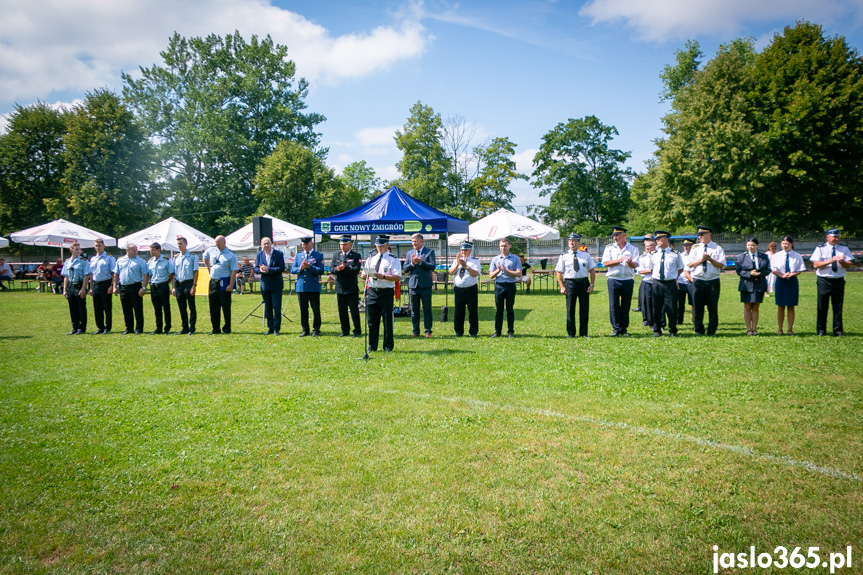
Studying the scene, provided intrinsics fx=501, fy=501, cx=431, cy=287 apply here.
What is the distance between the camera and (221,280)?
1155cm

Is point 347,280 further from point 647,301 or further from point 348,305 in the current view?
point 647,301

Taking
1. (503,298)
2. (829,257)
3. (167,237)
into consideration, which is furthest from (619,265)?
(167,237)

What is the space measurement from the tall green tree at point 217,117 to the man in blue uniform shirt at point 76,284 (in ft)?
127

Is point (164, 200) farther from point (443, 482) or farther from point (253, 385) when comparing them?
point (443, 482)

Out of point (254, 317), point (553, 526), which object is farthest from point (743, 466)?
point (254, 317)

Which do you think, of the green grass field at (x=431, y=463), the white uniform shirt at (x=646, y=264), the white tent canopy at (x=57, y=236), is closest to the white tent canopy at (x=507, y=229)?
the white uniform shirt at (x=646, y=264)

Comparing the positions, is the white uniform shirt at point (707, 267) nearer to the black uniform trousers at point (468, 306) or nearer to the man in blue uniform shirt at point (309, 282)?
the black uniform trousers at point (468, 306)

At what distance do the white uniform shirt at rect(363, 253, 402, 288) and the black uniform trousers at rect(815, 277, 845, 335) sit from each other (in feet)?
26.8

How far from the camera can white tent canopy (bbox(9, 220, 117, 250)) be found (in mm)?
23172

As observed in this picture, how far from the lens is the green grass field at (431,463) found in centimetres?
308

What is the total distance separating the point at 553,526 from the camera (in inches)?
129

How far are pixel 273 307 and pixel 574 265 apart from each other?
6838 millimetres

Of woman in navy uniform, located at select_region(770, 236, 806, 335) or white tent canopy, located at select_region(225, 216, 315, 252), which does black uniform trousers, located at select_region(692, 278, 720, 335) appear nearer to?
woman in navy uniform, located at select_region(770, 236, 806, 335)

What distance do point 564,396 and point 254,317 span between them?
11.3 m
